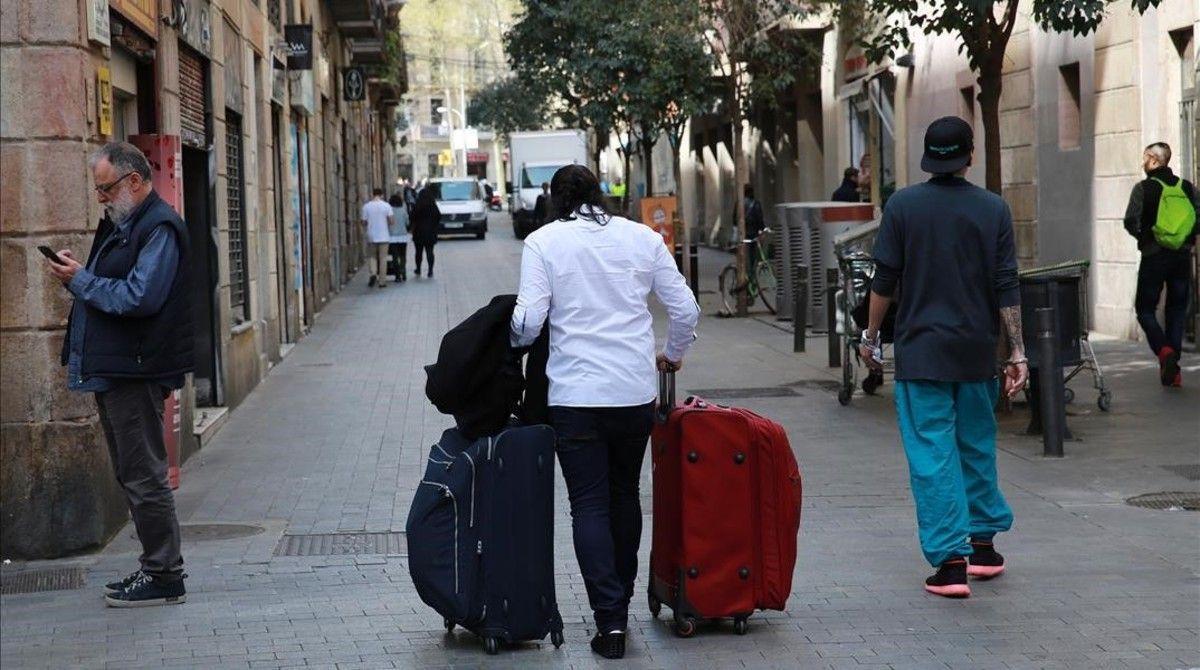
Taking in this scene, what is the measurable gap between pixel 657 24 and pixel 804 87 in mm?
8847

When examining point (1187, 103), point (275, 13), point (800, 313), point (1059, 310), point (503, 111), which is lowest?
point (800, 313)

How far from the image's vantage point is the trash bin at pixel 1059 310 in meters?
10.8

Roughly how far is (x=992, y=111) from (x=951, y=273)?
608 cm

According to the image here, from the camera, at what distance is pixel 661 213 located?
24.2 metres

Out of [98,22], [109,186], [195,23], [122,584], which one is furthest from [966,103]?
[122,584]

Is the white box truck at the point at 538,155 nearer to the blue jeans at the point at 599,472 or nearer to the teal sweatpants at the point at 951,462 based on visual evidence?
the teal sweatpants at the point at 951,462

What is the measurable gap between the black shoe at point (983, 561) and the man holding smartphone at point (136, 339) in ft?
10.4

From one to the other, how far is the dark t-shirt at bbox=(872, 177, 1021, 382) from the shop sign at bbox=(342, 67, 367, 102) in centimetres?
2679

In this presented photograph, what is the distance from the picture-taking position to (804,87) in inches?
1372

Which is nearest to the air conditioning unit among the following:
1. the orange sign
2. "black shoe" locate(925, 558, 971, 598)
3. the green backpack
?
the orange sign

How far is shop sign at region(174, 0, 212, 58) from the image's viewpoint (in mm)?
11977

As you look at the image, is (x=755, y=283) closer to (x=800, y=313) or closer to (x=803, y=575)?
(x=800, y=313)

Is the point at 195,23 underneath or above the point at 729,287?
above

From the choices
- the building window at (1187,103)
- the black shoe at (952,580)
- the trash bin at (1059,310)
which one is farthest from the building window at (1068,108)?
the black shoe at (952,580)
